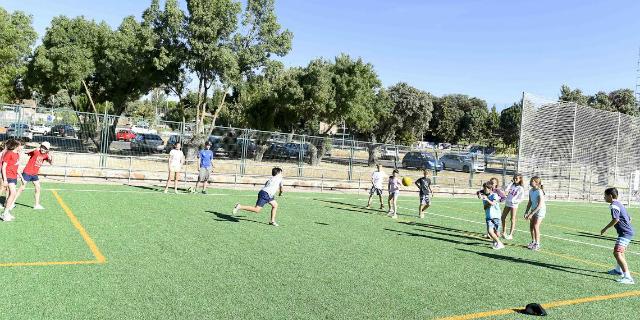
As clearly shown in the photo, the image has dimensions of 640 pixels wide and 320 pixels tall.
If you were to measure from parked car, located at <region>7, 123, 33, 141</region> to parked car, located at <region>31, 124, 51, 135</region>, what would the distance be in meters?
0.18

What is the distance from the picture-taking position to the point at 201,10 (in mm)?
25172

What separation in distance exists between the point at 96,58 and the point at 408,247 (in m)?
28.1

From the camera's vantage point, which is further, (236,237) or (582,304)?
(236,237)

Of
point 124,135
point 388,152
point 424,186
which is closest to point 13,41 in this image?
point 124,135

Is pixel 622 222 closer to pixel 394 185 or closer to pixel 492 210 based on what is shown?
pixel 492 210

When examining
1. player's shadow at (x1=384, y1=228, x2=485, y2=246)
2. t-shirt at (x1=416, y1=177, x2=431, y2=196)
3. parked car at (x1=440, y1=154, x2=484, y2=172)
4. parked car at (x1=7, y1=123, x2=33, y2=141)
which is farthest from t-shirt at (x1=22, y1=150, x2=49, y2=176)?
parked car at (x1=440, y1=154, x2=484, y2=172)

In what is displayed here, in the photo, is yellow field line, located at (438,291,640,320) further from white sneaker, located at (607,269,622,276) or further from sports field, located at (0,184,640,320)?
white sneaker, located at (607,269,622,276)

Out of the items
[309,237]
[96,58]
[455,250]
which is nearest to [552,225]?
[455,250]

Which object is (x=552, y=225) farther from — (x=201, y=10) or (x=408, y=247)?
(x=201, y=10)

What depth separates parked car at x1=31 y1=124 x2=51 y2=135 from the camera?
18.5 m

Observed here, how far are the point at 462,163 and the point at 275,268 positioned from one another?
27.4 metres

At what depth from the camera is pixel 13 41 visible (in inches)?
1129

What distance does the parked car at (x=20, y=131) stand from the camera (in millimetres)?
18078

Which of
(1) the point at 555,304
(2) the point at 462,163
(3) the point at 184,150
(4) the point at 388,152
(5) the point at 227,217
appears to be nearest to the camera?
(1) the point at 555,304
